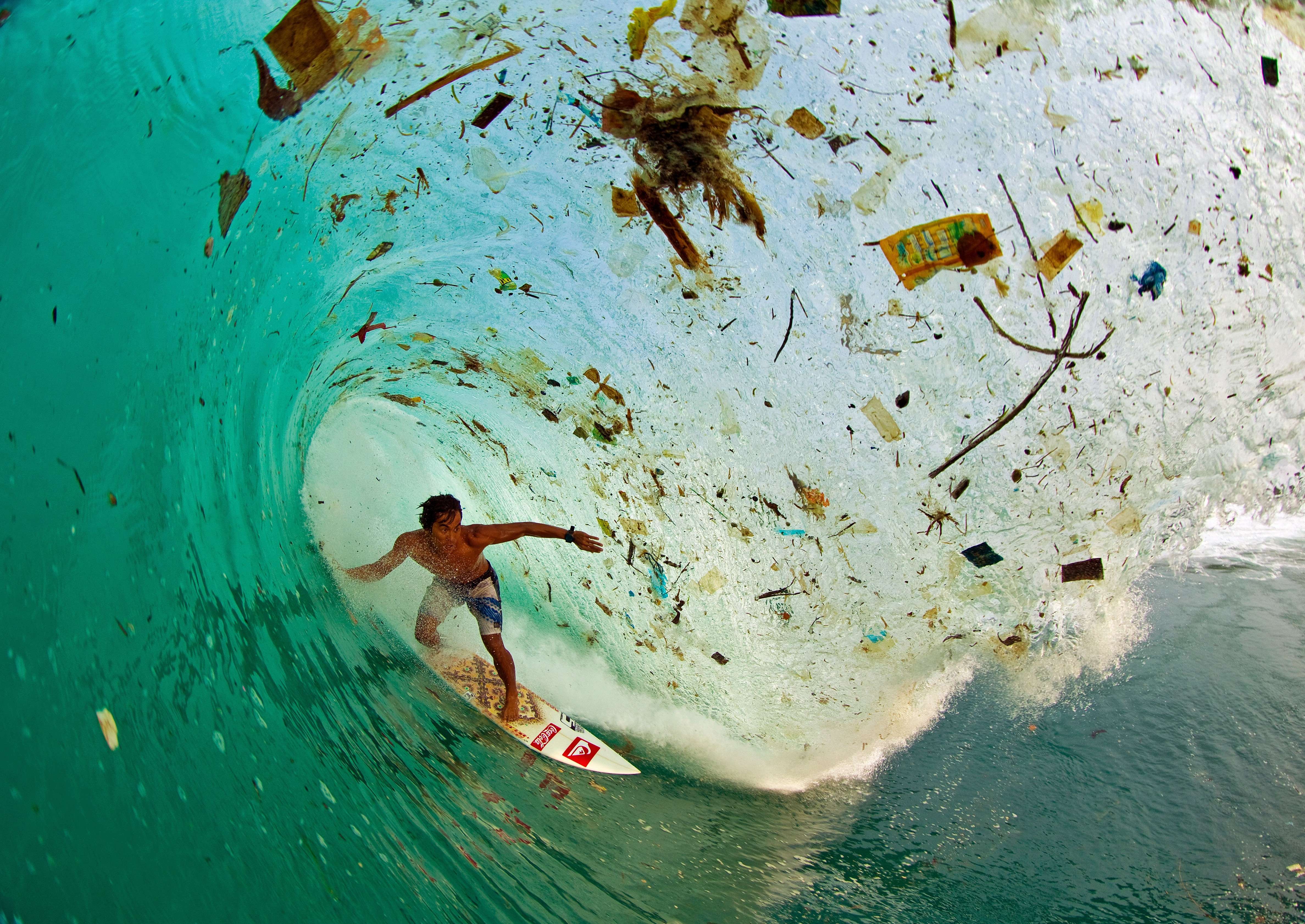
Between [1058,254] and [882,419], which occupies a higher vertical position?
[1058,254]

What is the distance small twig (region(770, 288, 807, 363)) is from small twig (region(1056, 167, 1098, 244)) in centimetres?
59

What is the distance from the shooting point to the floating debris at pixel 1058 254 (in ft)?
4.56

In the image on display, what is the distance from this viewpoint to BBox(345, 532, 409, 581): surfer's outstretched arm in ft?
6.59

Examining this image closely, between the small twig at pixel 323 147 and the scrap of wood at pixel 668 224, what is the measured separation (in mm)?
642

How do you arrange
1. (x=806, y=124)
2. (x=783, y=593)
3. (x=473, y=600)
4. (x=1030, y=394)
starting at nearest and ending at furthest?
(x=806, y=124)
(x=1030, y=394)
(x=783, y=593)
(x=473, y=600)

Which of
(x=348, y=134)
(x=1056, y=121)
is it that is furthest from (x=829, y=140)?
(x=348, y=134)

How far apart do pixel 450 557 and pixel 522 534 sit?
271mm

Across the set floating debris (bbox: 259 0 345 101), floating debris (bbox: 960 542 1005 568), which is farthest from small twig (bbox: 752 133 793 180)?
floating debris (bbox: 960 542 1005 568)

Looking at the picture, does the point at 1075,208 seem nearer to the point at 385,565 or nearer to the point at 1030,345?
the point at 1030,345

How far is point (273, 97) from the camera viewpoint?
4.26 ft

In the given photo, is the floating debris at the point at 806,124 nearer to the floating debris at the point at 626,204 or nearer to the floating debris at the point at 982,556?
the floating debris at the point at 626,204

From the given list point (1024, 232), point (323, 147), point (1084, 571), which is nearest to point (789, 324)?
point (1024, 232)

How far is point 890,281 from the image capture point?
4.77 feet

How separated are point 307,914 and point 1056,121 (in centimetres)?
212
